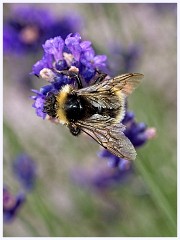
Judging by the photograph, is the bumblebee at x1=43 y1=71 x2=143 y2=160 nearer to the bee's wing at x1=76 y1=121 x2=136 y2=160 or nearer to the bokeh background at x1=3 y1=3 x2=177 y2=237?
the bee's wing at x1=76 y1=121 x2=136 y2=160

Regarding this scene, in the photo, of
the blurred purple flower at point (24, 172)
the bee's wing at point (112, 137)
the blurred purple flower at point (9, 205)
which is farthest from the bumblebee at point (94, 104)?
the blurred purple flower at point (24, 172)

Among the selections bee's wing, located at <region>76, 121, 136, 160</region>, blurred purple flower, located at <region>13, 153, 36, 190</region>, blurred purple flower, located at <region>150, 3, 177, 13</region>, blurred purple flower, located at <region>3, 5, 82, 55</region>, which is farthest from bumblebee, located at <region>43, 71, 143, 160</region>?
blurred purple flower, located at <region>150, 3, 177, 13</region>

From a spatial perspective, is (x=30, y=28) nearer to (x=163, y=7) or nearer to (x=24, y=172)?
(x=24, y=172)

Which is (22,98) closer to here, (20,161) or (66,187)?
(66,187)

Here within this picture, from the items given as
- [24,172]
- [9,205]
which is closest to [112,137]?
[9,205]

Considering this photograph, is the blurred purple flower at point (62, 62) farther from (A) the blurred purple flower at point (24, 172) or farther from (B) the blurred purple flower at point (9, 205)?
(A) the blurred purple flower at point (24, 172)

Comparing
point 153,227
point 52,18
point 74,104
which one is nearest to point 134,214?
point 153,227

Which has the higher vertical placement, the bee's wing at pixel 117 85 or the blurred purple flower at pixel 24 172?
the blurred purple flower at pixel 24 172
